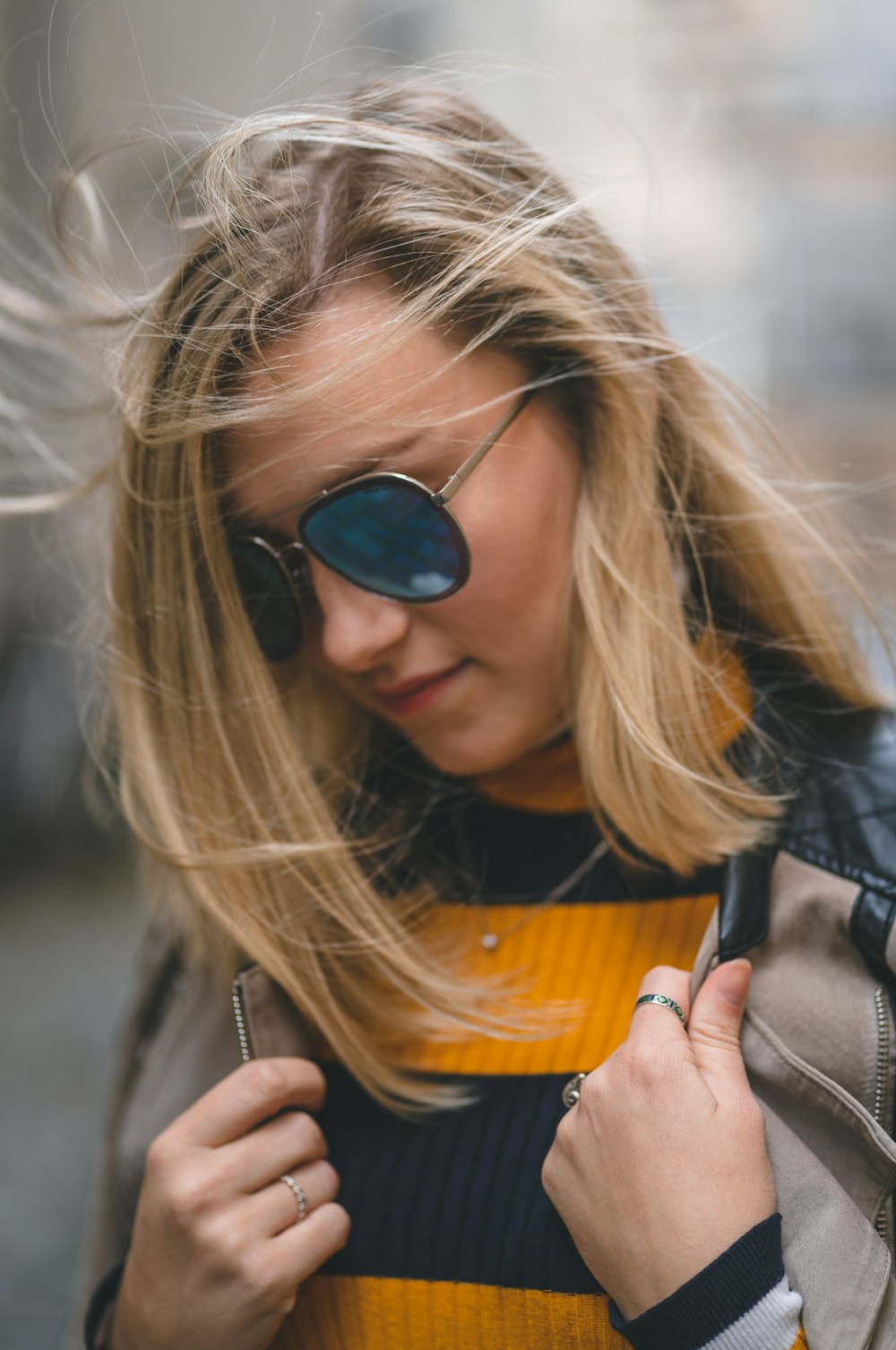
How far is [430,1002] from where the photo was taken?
1303mm

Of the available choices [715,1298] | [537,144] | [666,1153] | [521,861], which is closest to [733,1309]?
[715,1298]

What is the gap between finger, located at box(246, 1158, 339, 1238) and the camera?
1160 mm

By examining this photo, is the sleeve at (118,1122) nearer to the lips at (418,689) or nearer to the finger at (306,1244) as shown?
the finger at (306,1244)

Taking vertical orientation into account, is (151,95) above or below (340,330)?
above

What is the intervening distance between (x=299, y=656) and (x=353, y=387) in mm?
405

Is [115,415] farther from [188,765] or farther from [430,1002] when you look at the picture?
[430,1002]

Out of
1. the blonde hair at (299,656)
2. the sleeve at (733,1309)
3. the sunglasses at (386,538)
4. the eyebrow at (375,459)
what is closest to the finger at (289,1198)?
the blonde hair at (299,656)

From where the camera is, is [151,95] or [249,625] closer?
[151,95]

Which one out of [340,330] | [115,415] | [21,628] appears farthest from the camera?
[21,628]

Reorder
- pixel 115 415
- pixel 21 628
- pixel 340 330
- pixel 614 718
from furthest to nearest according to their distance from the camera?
pixel 21 628, pixel 115 415, pixel 614 718, pixel 340 330

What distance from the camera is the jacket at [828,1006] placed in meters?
0.95

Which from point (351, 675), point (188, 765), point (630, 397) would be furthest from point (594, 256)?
point (188, 765)

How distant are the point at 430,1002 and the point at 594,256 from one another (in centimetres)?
89

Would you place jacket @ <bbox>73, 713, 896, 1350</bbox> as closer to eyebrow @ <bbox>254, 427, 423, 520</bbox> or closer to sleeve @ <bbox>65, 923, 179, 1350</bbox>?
sleeve @ <bbox>65, 923, 179, 1350</bbox>
